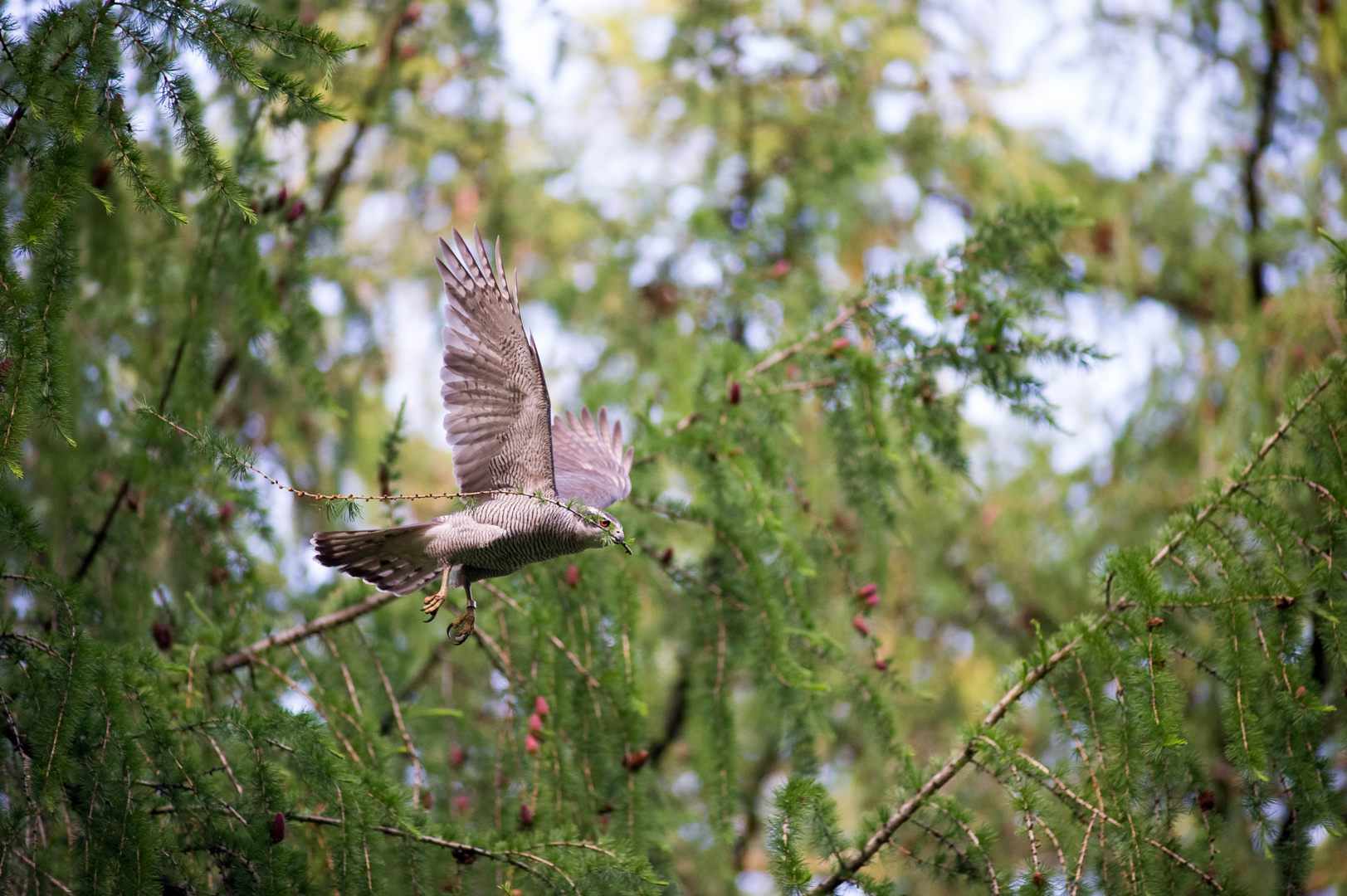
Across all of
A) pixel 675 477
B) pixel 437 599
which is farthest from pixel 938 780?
pixel 675 477

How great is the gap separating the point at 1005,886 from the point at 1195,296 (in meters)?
4.89

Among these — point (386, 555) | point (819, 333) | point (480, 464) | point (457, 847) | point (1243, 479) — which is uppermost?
point (819, 333)

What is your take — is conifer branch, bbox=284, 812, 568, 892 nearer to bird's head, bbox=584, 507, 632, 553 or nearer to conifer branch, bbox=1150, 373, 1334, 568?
bird's head, bbox=584, 507, 632, 553

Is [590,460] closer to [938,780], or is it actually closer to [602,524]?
[602,524]

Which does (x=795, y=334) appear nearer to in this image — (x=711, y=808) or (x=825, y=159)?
(x=711, y=808)

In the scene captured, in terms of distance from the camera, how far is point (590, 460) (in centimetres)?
294

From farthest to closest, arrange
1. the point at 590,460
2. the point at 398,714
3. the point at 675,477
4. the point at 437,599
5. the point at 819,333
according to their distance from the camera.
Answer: the point at 675,477 → the point at 819,333 → the point at 398,714 → the point at 590,460 → the point at 437,599

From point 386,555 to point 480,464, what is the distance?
1.07 feet

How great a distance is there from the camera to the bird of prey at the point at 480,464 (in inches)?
88.8

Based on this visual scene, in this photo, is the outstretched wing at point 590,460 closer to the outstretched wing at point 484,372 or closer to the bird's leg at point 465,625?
the outstretched wing at point 484,372

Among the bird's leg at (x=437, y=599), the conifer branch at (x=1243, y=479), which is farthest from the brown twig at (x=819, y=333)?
the bird's leg at (x=437, y=599)

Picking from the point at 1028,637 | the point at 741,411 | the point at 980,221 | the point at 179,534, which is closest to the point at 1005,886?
the point at 741,411

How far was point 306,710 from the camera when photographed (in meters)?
2.45

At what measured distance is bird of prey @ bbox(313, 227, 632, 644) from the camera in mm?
2256
